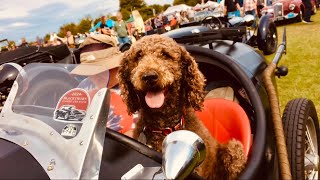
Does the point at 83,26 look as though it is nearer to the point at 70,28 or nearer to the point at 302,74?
the point at 70,28

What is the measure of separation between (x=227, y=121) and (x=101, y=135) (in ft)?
4.33

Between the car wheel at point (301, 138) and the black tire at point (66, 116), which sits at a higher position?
the black tire at point (66, 116)

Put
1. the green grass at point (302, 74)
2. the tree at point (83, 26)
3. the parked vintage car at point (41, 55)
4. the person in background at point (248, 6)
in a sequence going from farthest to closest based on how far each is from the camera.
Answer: the tree at point (83, 26) < the person in background at point (248, 6) < the parked vintage car at point (41, 55) < the green grass at point (302, 74)

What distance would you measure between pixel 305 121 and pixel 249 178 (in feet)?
3.60

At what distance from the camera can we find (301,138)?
7.55ft

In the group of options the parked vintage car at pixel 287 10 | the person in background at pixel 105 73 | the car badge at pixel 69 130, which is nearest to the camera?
the car badge at pixel 69 130

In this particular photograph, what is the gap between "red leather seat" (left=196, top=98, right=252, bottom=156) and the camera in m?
2.16

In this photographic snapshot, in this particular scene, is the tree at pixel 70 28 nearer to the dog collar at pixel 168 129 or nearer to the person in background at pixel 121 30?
the person in background at pixel 121 30

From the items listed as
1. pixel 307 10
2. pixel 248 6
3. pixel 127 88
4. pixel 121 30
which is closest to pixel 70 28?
pixel 121 30

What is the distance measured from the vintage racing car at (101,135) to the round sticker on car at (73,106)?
3cm

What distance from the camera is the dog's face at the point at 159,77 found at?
2090 mm

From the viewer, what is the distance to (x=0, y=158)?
125 centimetres

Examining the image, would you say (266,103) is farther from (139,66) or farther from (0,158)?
(0,158)

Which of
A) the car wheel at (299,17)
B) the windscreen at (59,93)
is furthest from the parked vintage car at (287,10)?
the windscreen at (59,93)
